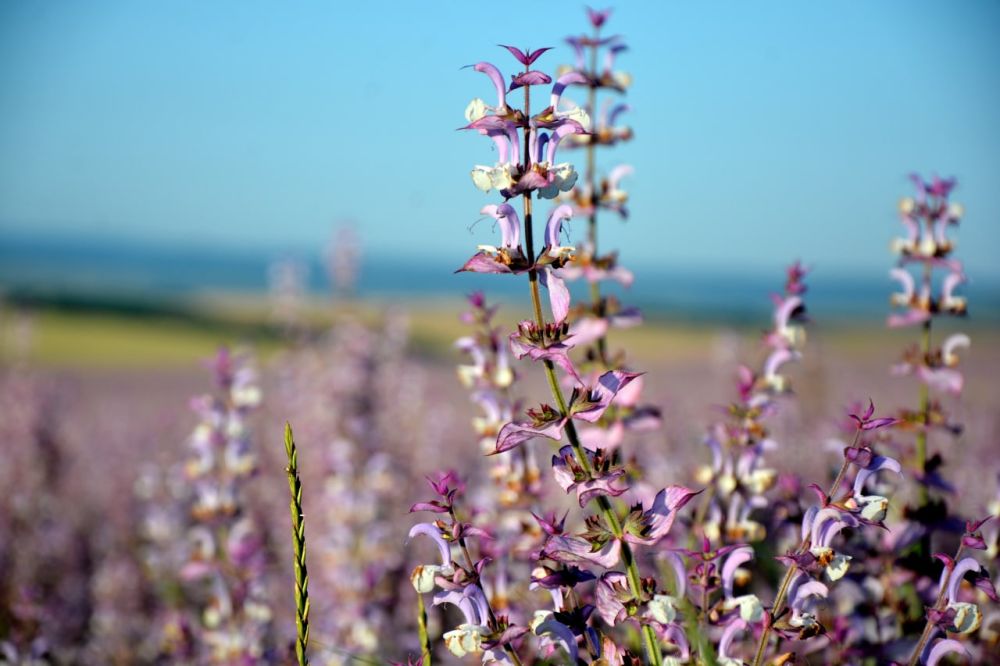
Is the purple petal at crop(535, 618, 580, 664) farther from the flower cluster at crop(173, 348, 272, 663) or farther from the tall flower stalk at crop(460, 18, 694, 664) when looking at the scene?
the flower cluster at crop(173, 348, 272, 663)

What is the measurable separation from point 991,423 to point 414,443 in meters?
4.75

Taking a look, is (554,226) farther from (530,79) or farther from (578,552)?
(578,552)

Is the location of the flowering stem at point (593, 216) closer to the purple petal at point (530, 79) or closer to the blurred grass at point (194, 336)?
the purple petal at point (530, 79)

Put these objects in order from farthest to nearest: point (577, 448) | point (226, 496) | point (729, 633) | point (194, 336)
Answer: point (194, 336)
point (226, 496)
point (729, 633)
point (577, 448)

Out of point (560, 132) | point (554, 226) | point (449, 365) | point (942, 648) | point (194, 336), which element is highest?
point (560, 132)

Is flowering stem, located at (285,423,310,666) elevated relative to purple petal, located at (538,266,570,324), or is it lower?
lower

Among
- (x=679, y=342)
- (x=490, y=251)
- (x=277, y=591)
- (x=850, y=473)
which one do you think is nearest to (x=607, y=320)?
(x=850, y=473)

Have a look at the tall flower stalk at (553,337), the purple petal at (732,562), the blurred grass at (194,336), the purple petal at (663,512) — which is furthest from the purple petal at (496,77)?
the blurred grass at (194,336)

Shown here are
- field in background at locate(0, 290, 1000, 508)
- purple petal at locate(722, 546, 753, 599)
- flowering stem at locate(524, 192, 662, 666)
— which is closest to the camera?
flowering stem at locate(524, 192, 662, 666)

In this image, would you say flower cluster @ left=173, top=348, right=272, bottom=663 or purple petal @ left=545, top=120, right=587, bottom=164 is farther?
flower cluster @ left=173, top=348, right=272, bottom=663

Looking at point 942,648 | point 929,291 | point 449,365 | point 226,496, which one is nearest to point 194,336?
point 449,365

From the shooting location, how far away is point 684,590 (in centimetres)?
182

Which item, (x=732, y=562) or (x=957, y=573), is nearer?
(x=957, y=573)

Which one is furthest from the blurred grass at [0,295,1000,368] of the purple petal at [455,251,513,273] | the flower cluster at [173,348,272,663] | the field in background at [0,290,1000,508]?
the purple petal at [455,251,513,273]
